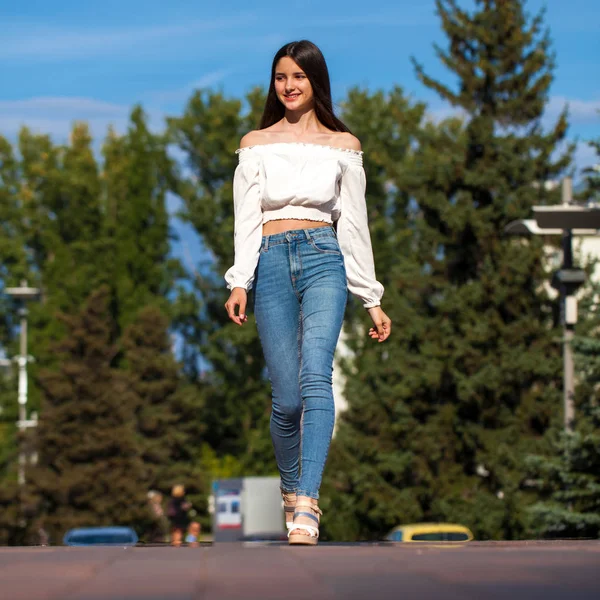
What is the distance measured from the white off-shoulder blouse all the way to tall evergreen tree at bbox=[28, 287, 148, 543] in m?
44.0

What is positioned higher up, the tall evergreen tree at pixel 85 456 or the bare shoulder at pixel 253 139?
the bare shoulder at pixel 253 139

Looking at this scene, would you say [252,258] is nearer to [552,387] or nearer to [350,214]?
[350,214]

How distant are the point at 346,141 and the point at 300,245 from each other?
1.69 feet

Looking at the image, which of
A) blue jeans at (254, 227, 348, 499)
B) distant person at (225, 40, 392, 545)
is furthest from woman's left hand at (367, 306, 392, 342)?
blue jeans at (254, 227, 348, 499)

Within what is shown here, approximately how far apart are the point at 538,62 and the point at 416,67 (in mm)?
3795

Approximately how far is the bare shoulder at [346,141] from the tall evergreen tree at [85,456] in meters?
44.0

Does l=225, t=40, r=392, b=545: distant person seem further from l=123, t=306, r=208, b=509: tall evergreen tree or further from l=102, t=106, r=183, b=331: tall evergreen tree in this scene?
l=102, t=106, r=183, b=331: tall evergreen tree

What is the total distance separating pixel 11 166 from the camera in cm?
7344

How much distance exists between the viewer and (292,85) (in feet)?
22.1

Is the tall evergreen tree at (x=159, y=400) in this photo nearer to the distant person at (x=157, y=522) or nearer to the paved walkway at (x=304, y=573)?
the distant person at (x=157, y=522)

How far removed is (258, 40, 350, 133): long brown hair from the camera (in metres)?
6.71

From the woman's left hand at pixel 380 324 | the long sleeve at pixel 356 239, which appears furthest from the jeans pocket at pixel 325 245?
the woman's left hand at pixel 380 324

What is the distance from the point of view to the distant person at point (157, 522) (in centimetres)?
5403

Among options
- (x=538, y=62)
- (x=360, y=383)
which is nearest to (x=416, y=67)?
(x=538, y=62)
